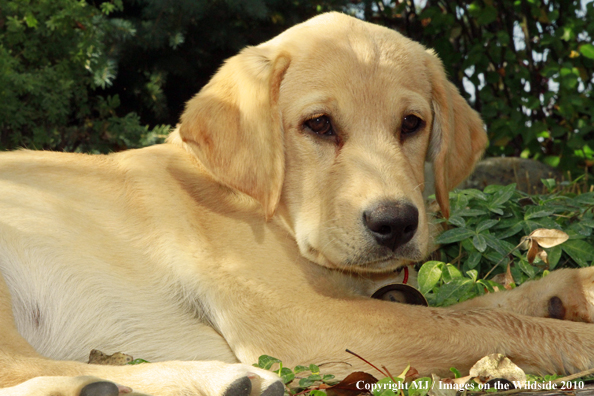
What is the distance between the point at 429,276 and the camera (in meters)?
4.07

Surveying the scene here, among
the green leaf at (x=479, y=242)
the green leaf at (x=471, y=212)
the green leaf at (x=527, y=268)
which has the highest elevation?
the green leaf at (x=471, y=212)

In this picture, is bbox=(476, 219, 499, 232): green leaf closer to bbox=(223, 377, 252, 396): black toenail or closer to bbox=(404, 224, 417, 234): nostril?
bbox=(404, 224, 417, 234): nostril

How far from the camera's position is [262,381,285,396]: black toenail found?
242 cm

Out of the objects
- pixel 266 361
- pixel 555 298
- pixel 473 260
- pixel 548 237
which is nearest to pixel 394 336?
pixel 266 361

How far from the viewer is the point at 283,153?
337 centimetres

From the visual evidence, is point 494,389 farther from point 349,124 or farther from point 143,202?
point 143,202

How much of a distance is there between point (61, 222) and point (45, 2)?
4173mm

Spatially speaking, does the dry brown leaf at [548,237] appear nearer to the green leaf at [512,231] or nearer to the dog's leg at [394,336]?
the green leaf at [512,231]

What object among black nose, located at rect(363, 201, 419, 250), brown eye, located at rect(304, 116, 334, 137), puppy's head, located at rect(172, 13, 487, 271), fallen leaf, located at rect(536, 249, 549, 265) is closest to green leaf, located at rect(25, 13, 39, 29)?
puppy's head, located at rect(172, 13, 487, 271)

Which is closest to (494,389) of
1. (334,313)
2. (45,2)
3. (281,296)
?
(334,313)

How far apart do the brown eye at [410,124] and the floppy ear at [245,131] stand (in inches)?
26.4


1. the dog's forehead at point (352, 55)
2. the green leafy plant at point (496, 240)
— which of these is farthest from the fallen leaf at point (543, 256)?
the dog's forehead at point (352, 55)

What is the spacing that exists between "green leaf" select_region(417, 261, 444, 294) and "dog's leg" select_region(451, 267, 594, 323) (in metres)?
0.33

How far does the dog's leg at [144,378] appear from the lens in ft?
7.47
